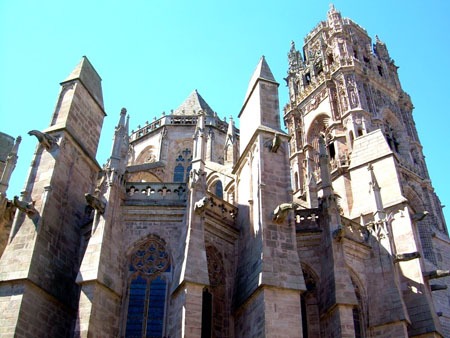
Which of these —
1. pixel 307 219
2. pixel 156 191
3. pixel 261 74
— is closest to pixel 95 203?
pixel 156 191

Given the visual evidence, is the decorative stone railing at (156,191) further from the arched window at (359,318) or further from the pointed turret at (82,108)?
the arched window at (359,318)

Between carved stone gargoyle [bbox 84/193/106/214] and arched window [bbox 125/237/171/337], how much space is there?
1445mm

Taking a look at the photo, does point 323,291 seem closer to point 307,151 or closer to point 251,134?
point 251,134

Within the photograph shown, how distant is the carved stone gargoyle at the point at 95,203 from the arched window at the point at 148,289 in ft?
4.74

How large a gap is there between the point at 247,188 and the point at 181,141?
13269 mm

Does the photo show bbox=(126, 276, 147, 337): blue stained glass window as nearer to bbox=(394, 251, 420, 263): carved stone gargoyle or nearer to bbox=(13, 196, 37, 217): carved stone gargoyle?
bbox=(13, 196, 37, 217): carved stone gargoyle

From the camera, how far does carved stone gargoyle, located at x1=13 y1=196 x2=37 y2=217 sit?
12.0 meters

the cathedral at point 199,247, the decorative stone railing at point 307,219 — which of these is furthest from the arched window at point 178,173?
the decorative stone railing at point 307,219

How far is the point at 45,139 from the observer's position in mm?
13352

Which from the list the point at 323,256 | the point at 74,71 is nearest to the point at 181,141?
the point at 74,71

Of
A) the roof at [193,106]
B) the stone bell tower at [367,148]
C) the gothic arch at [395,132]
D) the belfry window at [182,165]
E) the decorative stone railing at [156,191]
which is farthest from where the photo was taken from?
the gothic arch at [395,132]

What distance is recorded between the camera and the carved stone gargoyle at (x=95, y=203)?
11.9 meters

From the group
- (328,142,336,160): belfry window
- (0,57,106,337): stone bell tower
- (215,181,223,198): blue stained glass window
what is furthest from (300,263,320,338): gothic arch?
(328,142,336,160): belfry window

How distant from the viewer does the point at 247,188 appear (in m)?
A: 13.6
